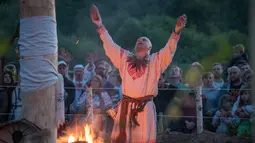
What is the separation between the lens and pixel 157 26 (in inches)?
461

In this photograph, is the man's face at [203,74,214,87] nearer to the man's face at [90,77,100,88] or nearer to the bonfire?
the man's face at [90,77,100,88]

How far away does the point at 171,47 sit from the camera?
570 centimetres

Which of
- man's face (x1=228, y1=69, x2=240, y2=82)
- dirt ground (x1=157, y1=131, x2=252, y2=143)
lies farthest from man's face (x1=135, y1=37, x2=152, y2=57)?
dirt ground (x1=157, y1=131, x2=252, y2=143)

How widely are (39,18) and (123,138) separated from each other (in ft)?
11.5

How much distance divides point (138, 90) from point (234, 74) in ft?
7.67

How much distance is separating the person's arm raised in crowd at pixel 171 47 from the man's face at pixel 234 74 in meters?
2.02

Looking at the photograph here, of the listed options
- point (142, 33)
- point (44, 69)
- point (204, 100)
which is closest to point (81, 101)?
point (204, 100)

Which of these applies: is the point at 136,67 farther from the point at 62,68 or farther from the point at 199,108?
the point at 62,68

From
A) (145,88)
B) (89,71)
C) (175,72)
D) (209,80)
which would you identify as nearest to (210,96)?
(209,80)

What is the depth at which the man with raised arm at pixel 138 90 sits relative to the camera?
231 inches

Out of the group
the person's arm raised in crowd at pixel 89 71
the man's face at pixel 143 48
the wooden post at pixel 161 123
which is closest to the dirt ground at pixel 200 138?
the wooden post at pixel 161 123

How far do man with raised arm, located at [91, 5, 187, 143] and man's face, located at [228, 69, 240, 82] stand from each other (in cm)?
201

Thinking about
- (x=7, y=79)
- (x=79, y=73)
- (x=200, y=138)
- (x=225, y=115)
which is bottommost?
(x=200, y=138)

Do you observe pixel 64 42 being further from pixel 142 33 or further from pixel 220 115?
pixel 220 115
